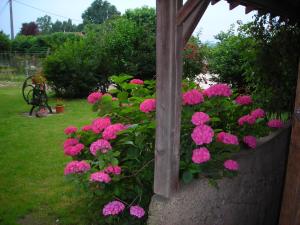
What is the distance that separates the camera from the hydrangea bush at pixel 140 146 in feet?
9.42

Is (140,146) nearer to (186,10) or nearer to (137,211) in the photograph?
(137,211)

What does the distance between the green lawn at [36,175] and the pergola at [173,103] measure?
1.23 m

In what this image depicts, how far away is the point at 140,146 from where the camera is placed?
3088 mm

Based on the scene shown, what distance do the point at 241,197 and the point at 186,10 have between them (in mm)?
1789

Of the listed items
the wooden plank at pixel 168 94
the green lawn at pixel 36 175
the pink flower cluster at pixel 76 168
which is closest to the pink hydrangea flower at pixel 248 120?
the wooden plank at pixel 168 94

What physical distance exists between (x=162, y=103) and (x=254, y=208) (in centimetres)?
166

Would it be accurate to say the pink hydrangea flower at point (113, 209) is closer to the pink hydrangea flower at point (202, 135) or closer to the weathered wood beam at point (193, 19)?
the pink hydrangea flower at point (202, 135)

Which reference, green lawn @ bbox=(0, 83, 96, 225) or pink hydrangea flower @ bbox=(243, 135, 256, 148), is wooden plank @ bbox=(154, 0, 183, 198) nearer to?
pink hydrangea flower @ bbox=(243, 135, 256, 148)

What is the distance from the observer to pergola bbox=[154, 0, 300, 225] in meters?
2.30

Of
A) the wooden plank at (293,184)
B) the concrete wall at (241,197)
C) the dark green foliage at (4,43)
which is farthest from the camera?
the dark green foliage at (4,43)

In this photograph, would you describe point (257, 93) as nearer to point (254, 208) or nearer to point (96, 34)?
point (254, 208)

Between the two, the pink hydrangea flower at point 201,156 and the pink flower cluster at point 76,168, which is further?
the pink flower cluster at point 76,168

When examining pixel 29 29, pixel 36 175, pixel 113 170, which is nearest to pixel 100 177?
pixel 113 170

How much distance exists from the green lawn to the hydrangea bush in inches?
Answer: 19.3
